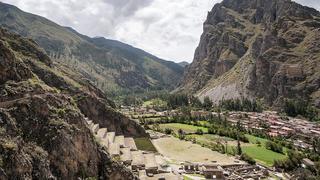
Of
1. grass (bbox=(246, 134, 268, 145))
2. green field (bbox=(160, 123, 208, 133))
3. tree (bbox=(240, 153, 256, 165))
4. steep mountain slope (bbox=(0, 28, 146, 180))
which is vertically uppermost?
steep mountain slope (bbox=(0, 28, 146, 180))

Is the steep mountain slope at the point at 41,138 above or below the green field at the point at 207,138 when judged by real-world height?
above

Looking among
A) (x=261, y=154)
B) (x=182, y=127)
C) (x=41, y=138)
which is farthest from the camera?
(x=182, y=127)

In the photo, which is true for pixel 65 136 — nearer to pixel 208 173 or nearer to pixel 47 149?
pixel 47 149

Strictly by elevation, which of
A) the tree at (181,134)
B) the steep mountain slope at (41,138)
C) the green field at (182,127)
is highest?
the steep mountain slope at (41,138)

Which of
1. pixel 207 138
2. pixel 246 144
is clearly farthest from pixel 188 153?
pixel 246 144

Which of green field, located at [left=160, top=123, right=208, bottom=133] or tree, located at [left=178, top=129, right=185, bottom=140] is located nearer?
tree, located at [left=178, top=129, right=185, bottom=140]

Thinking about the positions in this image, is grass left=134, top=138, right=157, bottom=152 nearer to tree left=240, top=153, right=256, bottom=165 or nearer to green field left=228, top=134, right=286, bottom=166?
tree left=240, top=153, right=256, bottom=165

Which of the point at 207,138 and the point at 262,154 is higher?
the point at 207,138

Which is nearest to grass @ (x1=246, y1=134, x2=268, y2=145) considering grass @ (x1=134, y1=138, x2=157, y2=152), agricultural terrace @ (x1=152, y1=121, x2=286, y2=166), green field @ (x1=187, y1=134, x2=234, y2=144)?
agricultural terrace @ (x1=152, y1=121, x2=286, y2=166)

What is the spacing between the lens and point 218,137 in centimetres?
14838

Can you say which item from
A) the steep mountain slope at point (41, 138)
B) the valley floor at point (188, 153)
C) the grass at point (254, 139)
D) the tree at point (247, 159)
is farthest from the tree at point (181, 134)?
the steep mountain slope at point (41, 138)

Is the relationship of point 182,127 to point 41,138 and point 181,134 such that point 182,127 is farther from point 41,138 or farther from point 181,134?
point 41,138

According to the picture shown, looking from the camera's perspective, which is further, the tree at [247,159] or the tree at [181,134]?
the tree at [181,134]

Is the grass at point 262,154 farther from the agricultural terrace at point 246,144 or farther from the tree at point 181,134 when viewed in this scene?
the tree at point 181,134
